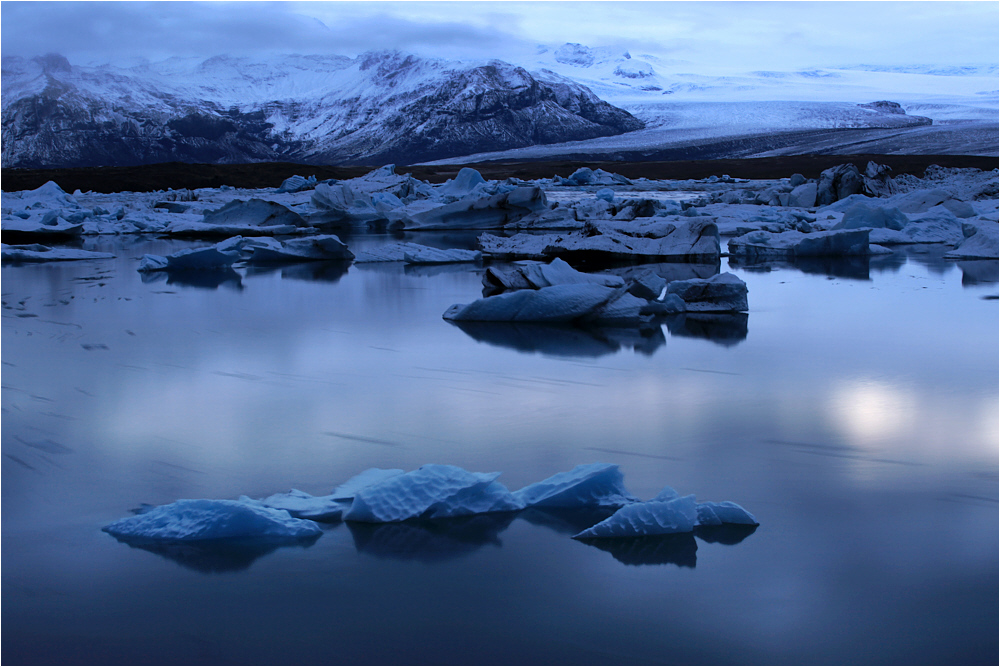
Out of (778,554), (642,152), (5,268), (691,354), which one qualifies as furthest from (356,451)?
(642,152)

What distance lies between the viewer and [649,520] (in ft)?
4.95

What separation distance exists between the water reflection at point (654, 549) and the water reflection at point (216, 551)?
1.56 ft

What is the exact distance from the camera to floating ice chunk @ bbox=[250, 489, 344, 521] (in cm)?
156

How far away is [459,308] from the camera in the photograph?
A: 384cm

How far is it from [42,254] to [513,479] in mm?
5898

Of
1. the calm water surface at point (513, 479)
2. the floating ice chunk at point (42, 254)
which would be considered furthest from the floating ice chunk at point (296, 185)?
the calm water surface at point (513, 479)

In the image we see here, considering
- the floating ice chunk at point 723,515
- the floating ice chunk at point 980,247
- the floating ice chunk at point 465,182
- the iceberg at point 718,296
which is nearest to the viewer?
the floating ice chunk at point 723,515

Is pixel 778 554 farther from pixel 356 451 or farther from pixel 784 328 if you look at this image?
pixel 784 328

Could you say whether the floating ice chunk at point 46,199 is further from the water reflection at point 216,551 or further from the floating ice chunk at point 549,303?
the water reflection at point 216,551

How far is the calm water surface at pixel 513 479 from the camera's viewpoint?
3.93 ft

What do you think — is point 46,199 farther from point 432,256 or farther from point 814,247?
point 814,247

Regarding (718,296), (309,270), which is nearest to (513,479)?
(718,296)

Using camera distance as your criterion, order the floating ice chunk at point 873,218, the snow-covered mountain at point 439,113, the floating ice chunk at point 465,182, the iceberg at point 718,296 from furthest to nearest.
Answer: the snow-covered mountain at point 439,113 < the floating ice chunk at point 465,182 < the floating ice chunk at point 873,218 < the iceberg at point 718,296

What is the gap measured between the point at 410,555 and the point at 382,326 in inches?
91.3
